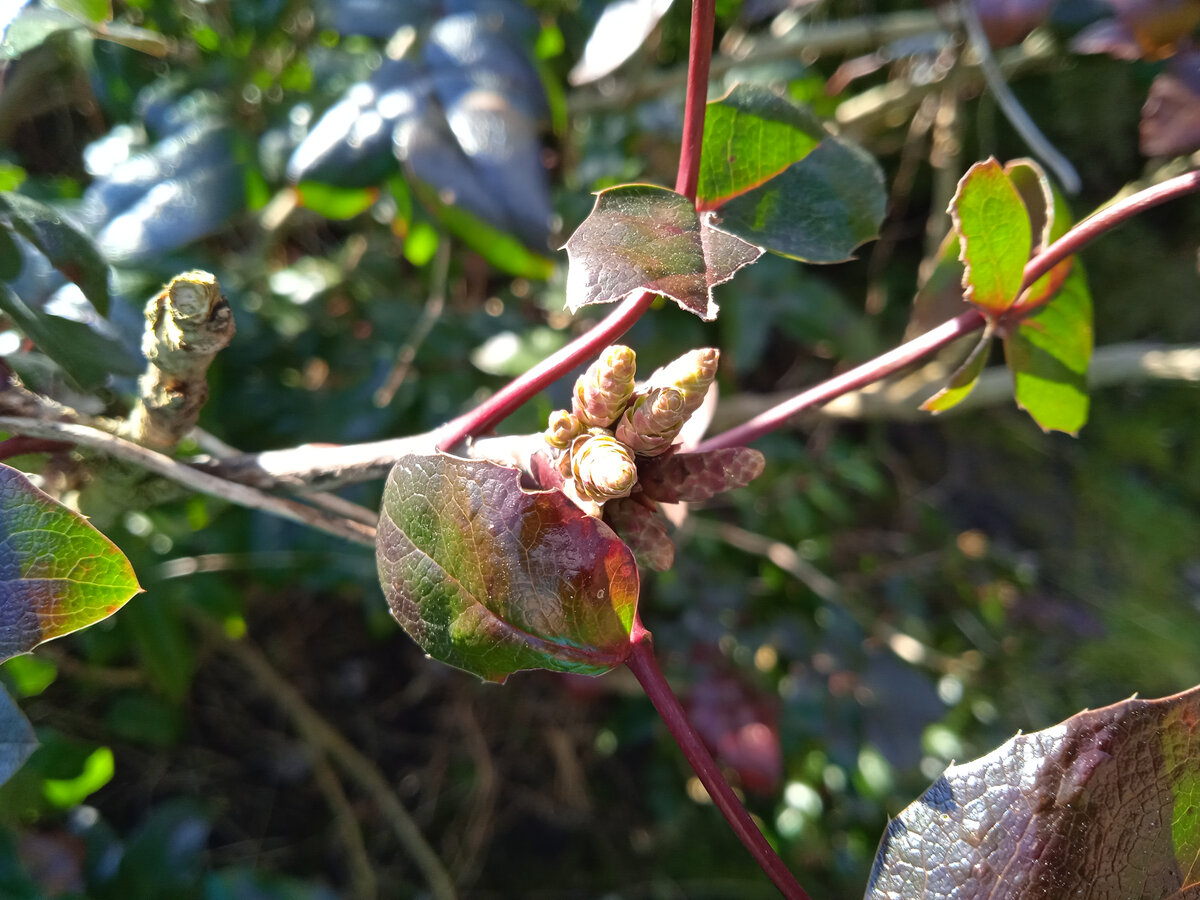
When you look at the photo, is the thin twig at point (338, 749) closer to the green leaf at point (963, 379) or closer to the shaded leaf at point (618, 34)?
the shaded leaf at point (618, 34)

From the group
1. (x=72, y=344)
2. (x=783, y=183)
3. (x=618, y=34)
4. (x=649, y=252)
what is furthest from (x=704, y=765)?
(x=618, y=34)

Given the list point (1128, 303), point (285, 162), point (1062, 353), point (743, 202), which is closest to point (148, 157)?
point (285, 162)

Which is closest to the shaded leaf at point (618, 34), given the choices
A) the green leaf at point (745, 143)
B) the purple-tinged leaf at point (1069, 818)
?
the green leaf at point (745, 143)

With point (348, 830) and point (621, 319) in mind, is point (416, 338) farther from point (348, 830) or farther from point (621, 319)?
point (348, 830)

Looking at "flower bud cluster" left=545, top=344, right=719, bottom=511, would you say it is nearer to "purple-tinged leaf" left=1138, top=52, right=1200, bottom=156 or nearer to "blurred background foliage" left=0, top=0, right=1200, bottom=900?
"blurred background foliage" left=0, top=0, right=1200, bottom=900

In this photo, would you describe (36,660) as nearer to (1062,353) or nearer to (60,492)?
(60,492)

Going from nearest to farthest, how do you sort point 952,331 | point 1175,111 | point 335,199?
1. point 952,331
2. point 1175,111
3. point 335,199
